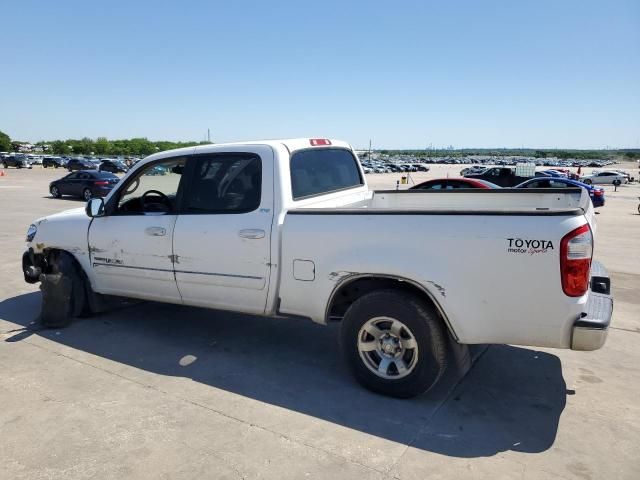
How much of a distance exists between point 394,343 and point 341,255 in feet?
2.50

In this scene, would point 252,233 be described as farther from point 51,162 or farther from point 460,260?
point 51,162

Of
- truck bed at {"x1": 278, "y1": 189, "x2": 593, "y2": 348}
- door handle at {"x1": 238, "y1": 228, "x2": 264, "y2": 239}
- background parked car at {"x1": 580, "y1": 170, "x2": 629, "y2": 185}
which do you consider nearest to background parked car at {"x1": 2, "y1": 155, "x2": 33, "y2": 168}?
background parked car at {"x1": 580, "y1": 170, "x2": 629, "y2": 185}

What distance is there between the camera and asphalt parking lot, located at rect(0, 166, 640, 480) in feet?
9.43

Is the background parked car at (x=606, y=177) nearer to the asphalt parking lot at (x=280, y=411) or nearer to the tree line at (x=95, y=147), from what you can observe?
the asphalt parking lot at (x=280, y=411)

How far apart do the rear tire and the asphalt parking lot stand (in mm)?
169

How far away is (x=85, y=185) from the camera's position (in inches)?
867

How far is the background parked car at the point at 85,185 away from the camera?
22.0 m

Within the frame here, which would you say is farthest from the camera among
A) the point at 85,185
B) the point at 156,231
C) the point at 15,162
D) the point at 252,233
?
the point at 15,162

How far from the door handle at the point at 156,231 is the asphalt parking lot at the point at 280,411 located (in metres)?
1.09

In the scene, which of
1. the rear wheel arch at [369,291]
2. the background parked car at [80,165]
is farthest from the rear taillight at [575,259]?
the background parked car at [80,165]

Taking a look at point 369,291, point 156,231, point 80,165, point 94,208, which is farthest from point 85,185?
point 80,165

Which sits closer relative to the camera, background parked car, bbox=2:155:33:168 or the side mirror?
the side mirror

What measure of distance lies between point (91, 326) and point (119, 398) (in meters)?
1.89

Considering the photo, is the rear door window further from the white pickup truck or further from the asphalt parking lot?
the asphalt parking lot
